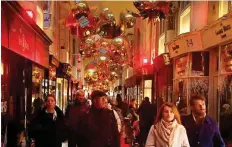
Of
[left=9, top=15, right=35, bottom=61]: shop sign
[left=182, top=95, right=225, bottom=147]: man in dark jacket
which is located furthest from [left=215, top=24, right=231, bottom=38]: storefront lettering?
[left=9, top=15, right=35, bottom=61]: shop sign

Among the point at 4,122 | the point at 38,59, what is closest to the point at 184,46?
the point at 38,59

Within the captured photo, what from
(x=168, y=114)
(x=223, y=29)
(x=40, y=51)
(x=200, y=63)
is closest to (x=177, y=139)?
(x=168, y=114)

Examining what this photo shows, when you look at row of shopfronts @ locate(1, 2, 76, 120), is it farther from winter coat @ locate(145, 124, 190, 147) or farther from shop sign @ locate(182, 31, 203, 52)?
shop sign @ locate(182, 31, 203, 52)

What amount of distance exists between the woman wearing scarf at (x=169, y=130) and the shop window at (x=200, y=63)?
809 cm

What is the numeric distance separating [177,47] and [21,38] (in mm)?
6882

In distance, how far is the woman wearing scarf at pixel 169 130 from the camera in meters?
5.27

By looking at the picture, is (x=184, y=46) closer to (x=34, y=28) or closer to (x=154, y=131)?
(x=34, y=28)

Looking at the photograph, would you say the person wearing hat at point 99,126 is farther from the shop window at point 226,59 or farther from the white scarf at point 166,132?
the shop window at point 226,59

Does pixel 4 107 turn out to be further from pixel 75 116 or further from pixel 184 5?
pixel 184 5

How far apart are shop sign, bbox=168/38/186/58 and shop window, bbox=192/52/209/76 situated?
59cm

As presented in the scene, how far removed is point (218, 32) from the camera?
10258mm

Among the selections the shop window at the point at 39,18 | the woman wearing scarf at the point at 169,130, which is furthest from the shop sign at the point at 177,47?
the woman wearing scarf at the point at 169,130

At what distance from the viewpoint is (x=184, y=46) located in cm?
1388

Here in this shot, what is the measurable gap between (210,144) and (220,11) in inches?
278
